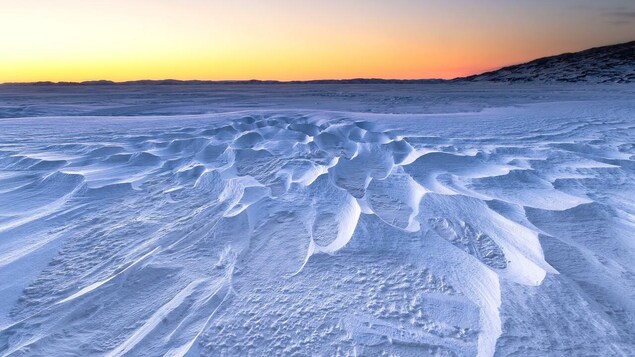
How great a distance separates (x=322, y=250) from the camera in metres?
1.58

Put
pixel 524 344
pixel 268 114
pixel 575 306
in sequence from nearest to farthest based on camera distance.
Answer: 1. pixel 524 344
2. pixel 575 306
3. pixel 268 114

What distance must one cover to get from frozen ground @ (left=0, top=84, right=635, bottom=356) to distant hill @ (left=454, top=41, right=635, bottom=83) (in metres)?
20.7

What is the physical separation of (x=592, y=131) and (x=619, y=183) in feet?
5.12

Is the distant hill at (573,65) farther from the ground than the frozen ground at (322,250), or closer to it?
farther from the ground

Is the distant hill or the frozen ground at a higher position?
the distant hill

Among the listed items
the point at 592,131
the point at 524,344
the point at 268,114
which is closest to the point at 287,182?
the point at 524,344

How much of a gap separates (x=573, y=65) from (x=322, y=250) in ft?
101

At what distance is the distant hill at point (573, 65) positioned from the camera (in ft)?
68.5

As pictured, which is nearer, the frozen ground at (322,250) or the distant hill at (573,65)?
the frozen ground at (322,250)

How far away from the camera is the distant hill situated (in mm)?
20875

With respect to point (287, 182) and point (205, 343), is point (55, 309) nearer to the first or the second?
point (205, 343)

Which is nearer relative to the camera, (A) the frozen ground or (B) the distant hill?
(A) the frozen ground

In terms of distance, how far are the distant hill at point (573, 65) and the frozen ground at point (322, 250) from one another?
2072 centimetres

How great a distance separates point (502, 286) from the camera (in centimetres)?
132
